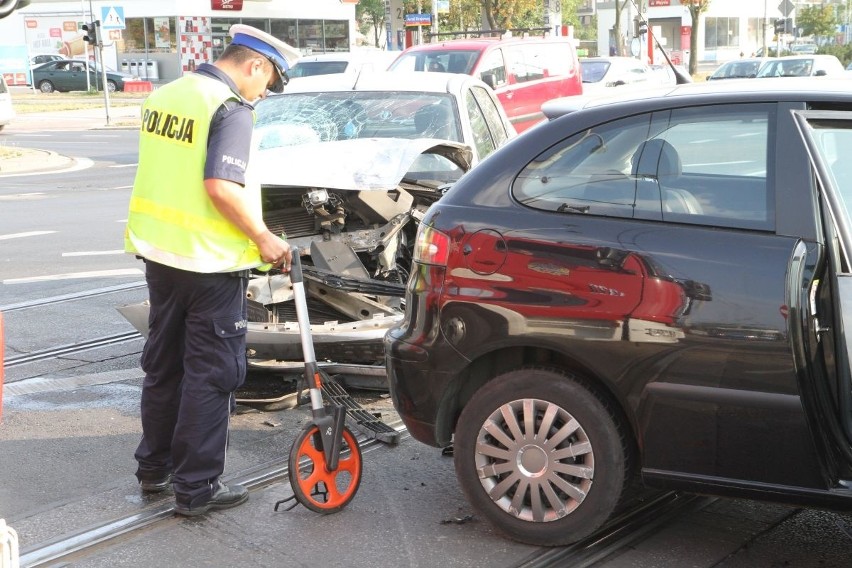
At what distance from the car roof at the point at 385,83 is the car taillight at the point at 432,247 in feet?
14.6

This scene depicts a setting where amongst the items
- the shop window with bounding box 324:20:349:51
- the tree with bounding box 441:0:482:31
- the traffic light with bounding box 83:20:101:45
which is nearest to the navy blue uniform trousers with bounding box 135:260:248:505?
the traffic light with bounding box 83:20:101:45

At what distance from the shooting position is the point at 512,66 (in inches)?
687

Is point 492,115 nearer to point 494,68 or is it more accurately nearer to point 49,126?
point 494,68

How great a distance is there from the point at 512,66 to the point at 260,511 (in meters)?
13.7

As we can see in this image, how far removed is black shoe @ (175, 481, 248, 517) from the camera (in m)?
4.50

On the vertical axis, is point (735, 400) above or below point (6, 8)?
below

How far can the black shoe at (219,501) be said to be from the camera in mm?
4504

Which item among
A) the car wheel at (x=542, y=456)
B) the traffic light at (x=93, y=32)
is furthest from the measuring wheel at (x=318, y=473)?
the traffic light at (x=93, y=32)

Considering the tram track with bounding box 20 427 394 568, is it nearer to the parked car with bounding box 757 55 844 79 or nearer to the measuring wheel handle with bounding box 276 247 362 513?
the measuring wheel handle with bounding box 276 247 362 513

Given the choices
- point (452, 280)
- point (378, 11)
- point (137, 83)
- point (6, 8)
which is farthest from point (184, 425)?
point (378, 11)

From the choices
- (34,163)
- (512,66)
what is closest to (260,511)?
(512,66)

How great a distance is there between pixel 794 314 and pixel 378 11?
79.3m

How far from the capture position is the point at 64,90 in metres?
48.8

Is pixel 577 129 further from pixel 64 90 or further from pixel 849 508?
pixel 64 90
